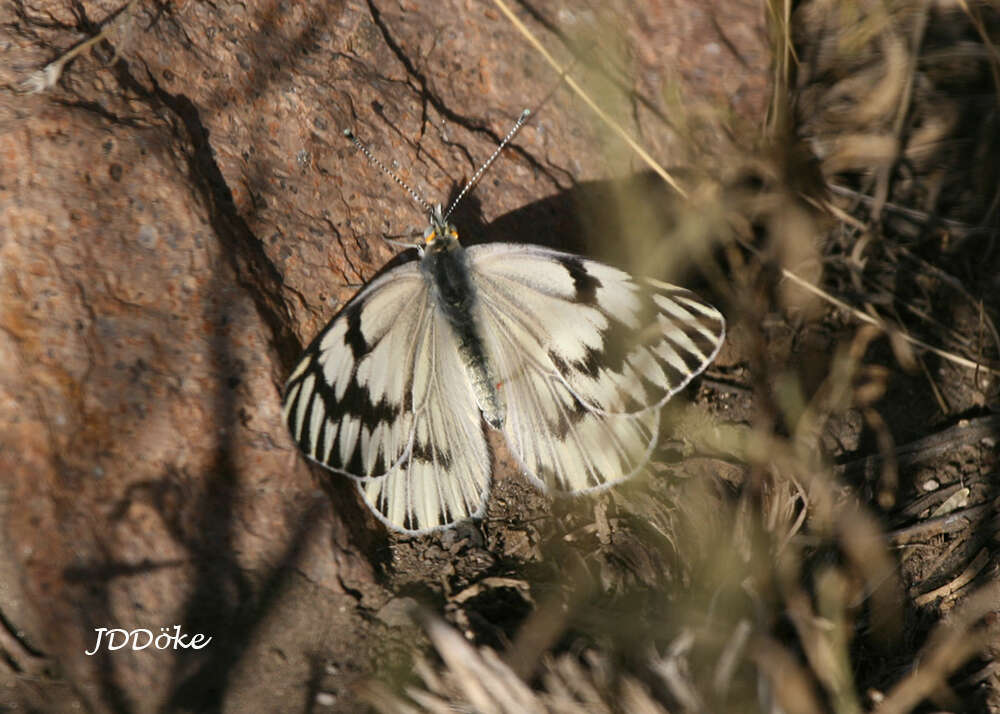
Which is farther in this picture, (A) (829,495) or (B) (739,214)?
(B) (739,214)

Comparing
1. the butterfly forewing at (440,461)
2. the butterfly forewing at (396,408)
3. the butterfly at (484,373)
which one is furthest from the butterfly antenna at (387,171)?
the butterfly forewing at (440,461)

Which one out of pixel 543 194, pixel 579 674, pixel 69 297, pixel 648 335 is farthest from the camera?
pixel 543 194

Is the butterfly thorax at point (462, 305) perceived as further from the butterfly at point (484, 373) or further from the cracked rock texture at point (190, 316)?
the cracked rock texture at point (190, 316)

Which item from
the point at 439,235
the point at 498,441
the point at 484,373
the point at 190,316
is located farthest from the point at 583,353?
the point at 190,316

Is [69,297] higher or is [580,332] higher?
[69,297]

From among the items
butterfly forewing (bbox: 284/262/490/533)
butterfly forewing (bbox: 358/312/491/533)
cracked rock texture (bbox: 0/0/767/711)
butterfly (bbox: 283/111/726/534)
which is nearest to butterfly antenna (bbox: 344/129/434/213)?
cracked rock texture (bbox: 0/0/767/711)

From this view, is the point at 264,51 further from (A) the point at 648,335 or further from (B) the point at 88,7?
(A) the point at 648,335

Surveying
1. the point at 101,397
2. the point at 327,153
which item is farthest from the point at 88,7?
the point at 101,397
